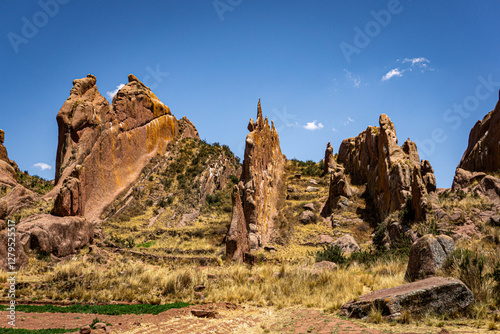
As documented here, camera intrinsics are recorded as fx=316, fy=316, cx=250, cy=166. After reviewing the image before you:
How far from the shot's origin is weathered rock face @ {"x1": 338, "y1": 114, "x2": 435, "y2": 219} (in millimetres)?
18875

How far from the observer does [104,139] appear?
3128 cm

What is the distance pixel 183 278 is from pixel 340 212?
20161mm

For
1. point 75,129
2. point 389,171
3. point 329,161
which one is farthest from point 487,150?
point 75,129

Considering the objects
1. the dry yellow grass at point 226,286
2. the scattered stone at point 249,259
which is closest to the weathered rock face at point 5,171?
the dry yellow grass at point 226,286

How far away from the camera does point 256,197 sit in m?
24.3

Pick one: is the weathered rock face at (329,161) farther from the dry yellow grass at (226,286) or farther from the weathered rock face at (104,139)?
the dry yellow grass at (226,286)

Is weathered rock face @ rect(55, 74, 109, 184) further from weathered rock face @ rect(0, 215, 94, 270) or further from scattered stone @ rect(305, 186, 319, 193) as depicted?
scattered stone @ rect(305, 186, 319, 193)

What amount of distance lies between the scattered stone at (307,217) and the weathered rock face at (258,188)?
245 cm

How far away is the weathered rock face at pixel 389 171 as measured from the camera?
1888 cm

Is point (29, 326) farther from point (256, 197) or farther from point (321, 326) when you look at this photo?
point (256, 197)

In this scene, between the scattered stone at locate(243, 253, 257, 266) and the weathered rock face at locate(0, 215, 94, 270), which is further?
the scattered stone at locate(243, 253, 257, 266)

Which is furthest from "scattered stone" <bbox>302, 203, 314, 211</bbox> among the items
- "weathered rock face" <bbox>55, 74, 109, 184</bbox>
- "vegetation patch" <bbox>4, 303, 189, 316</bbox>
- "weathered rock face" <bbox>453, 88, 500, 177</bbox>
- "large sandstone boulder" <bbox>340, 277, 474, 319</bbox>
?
"large sandstone boulder" <bbox>340, 277, 474, 319</bbox>

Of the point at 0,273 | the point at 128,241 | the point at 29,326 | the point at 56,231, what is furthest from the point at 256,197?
the point at 29,326

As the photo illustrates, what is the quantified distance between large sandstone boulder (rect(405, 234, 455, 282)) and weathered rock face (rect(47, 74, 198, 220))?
A: 24.0m
